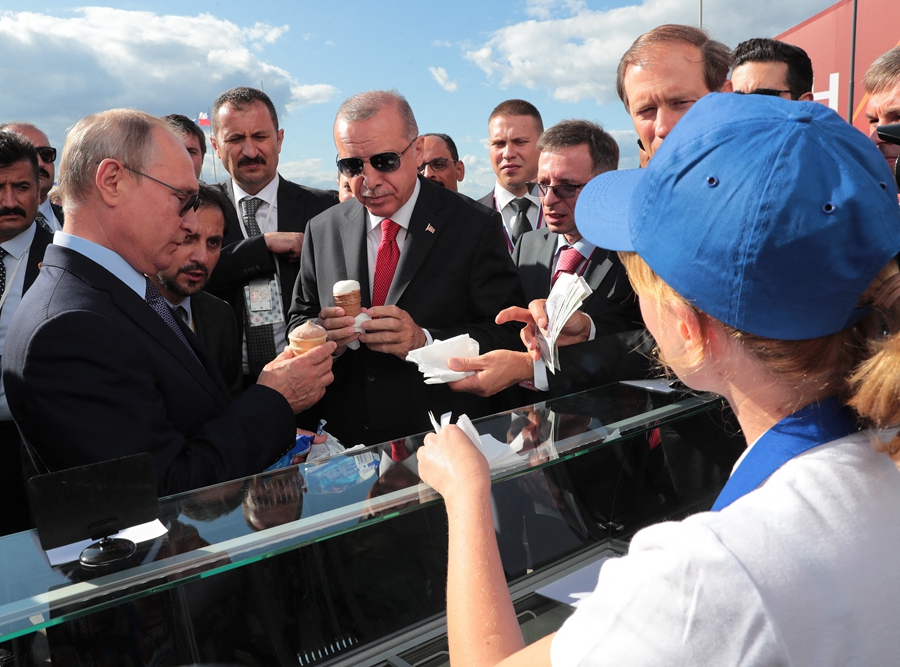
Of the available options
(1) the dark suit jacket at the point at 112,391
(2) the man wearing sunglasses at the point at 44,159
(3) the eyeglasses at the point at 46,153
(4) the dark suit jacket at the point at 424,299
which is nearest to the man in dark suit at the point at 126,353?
(1) the dark suit jacket at the point at 112,391

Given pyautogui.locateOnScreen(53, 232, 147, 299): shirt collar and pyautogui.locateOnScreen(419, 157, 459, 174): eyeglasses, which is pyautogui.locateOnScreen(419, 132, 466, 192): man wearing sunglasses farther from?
pyautogui.locateOnScreen(53, 232, 147, 299): shirt collar

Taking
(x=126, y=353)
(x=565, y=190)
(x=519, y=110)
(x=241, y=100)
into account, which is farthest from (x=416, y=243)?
(x=519, y=110)

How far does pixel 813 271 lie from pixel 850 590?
449 mm

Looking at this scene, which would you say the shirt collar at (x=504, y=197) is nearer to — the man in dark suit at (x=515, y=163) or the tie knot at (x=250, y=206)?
the man in dark suit at (x=515, y=163)

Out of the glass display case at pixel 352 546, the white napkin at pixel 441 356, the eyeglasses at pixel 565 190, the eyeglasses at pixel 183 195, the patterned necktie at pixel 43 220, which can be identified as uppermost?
the patterned necktie at pixel 43 220

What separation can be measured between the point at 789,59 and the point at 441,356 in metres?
3.15

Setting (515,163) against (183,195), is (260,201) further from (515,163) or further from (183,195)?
(515,163)

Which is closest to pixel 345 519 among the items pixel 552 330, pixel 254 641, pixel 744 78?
pixel 254 641

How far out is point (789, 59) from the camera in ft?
13.5

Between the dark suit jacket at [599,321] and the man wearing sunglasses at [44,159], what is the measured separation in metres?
4.43

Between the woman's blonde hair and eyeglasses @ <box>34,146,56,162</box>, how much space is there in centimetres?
674

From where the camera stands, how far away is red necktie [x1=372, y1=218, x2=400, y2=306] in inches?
146

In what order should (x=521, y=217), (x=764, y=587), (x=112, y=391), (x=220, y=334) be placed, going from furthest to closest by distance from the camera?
1. (x=521, y=217)
2. (x=220, y=334)
3. (x=112, y=391)
4. (x=764, y=587)

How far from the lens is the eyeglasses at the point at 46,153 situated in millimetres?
6188
